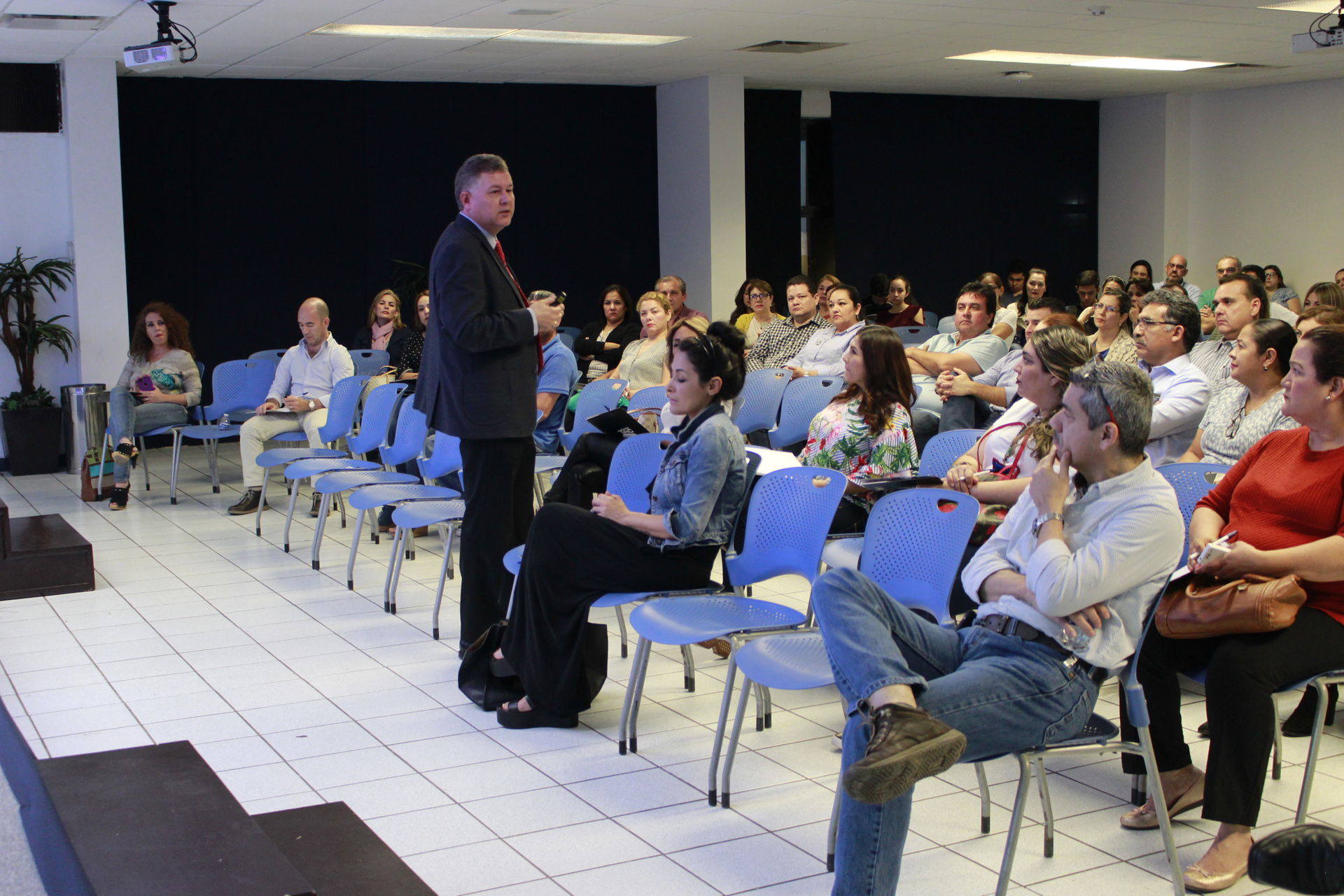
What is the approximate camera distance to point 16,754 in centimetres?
288

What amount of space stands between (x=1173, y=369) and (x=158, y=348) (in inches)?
253


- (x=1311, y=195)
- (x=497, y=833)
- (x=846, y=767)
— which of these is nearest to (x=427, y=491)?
(x=497, y=833)

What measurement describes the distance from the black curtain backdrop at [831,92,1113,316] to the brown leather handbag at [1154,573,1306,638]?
10.9 meters

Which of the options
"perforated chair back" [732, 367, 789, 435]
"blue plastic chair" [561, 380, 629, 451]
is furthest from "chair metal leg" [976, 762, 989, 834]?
"perforated chair back" [732, 367, 789, 435]

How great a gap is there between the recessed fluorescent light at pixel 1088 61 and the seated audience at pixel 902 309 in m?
2.03

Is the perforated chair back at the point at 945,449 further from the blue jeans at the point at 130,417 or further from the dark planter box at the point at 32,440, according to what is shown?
the dark planter box at the point at 32,440

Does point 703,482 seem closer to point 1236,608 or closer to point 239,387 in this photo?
point 1236,608

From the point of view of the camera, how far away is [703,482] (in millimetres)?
3877

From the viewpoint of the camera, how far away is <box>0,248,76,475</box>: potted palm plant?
30.8 feet

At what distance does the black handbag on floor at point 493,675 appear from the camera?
3982 millimetres

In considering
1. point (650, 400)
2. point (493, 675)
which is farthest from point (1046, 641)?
point (650, 400)

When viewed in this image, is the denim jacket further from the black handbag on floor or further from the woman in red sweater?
the woman in red sweater

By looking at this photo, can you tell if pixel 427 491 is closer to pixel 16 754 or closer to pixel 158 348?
pixel 16 754

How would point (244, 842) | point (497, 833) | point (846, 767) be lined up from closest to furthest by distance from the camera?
1. point (244, 842)
2. point (846, 767)
3. point (497, 833)
